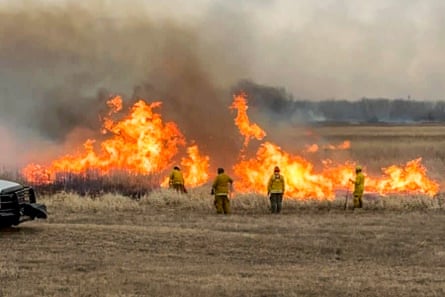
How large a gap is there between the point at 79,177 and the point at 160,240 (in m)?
14.5

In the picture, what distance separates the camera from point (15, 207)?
16297 mm

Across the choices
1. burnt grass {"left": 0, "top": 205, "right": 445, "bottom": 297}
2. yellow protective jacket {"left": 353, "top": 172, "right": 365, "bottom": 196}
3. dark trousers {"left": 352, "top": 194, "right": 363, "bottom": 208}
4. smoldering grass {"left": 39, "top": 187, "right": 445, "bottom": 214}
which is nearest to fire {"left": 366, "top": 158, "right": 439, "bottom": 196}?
smoldering grass {"left": 39, "top": 187, "right": 445, "bottom": 214}

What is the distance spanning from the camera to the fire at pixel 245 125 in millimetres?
35531

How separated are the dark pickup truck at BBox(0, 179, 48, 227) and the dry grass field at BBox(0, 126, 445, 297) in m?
0.37

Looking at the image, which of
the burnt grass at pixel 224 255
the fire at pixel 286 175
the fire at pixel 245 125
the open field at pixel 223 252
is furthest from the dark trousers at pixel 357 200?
the fire at pixel 245 125

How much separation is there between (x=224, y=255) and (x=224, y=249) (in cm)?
64

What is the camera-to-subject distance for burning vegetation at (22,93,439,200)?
29297 millimetres

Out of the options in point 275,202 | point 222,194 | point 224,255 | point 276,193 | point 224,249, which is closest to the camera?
point 224,255

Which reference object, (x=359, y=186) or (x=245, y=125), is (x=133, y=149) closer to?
(x=245, y=125)

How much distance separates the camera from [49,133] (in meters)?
41.3

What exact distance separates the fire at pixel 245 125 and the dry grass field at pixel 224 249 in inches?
399

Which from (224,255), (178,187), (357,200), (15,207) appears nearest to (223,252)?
(224,255)

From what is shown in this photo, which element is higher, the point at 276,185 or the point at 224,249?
the point at 276,185

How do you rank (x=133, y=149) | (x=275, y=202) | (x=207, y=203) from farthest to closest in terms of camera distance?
(x=133, y=149)
(x=207, y=203)
(x=275, y=202)
